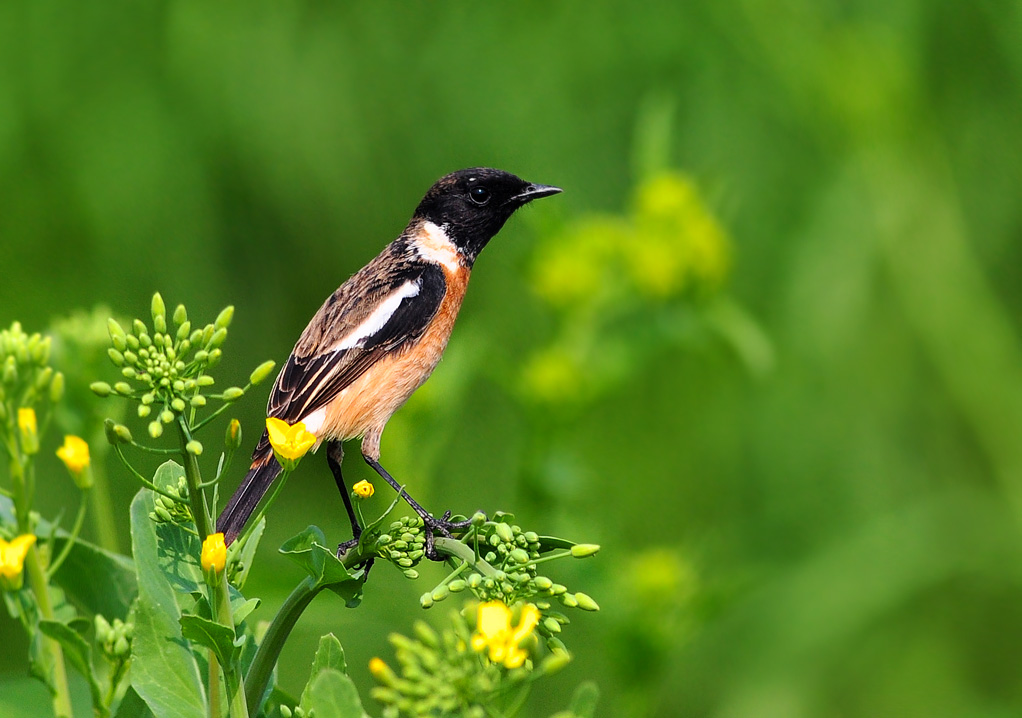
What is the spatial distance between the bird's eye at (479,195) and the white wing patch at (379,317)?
507 millimetres

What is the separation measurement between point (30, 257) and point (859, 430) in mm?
3881

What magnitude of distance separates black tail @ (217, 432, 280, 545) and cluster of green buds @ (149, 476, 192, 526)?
1.29 ft

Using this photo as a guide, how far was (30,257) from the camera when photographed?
501 centimetres

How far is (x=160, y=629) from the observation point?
1613 millimetres

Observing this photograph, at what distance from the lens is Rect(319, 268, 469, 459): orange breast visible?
2584 millimetres

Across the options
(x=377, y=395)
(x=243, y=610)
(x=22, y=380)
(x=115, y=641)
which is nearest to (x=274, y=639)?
(x=243, y=610)

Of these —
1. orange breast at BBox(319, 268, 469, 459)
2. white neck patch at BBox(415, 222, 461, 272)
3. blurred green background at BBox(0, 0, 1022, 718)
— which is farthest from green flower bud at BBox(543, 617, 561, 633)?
blurred green background at BBox(0, 0, 1022, 718)

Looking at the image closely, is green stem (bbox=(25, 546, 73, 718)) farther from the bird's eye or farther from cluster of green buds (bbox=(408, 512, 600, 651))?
the bird's eye

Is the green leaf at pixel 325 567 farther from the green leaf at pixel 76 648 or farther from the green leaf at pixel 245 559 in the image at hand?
the green leaf at pixel 76 648

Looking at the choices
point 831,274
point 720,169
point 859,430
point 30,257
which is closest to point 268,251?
point 30,257

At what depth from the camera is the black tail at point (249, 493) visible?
6.41 ft

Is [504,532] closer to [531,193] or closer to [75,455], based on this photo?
→ [75,455]

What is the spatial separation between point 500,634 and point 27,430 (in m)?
0.77

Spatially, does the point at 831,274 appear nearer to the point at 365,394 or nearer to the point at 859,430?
the point at 859,430
